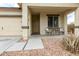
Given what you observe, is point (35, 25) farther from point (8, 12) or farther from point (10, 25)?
point (8, 12)

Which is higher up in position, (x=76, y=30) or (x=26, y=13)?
(x=26, y=13)

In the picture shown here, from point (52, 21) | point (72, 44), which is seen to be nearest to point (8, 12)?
point (52, 21)

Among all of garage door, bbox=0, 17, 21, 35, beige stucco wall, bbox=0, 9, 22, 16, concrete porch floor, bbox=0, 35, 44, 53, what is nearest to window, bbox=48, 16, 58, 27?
garage door, bbox=0, 17, 21, 35

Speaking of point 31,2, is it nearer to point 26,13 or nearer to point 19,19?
point 26,13

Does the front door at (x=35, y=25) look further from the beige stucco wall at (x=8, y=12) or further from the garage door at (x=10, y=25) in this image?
the beige stucco wall at (x=8, y=12)

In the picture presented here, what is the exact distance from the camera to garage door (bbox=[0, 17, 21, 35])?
19.5m

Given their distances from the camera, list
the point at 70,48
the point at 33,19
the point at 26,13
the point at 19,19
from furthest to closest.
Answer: the point at 33,19 → the point at 19,19 → the point at 26,13 → the point at 70,48

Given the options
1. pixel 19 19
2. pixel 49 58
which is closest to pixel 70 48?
pixel 49 58

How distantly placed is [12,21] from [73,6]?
8.20 metres

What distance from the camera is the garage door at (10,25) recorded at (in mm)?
19453

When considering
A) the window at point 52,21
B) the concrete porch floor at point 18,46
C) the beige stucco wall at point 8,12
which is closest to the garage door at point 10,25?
the beige stucco wall at point 8,12

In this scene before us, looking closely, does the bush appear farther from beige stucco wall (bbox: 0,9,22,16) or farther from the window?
the window

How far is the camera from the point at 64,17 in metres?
21.6

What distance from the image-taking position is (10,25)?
64.1ft
